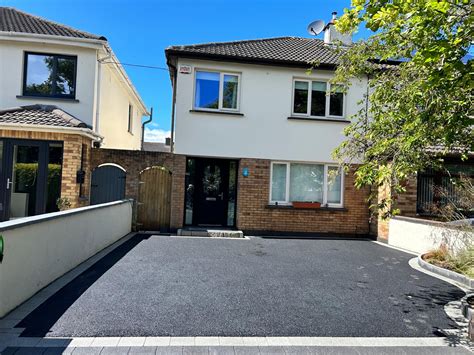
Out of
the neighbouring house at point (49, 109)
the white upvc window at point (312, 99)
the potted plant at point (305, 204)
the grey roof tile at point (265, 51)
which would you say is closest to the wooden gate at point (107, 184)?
the neighbouring house at point (49, 109)

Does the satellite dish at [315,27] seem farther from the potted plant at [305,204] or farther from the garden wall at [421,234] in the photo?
the garden wall at [421,234]

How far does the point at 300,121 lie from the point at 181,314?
27.9 ft

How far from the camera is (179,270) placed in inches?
261

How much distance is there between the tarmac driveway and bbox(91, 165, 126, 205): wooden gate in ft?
12.0

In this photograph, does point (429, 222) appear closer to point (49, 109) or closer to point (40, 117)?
point (40, 117)

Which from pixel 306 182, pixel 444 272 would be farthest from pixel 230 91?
pixel 444 272

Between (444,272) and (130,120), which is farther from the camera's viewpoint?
(130,120)

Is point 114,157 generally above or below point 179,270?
above

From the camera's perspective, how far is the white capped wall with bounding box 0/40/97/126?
11.8 m

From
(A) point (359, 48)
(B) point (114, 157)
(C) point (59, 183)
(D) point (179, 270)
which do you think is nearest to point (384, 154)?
(A) point (359, 48)

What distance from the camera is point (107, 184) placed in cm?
1188

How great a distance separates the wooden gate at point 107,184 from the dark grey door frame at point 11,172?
142 cm

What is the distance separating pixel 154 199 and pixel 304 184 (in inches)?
190

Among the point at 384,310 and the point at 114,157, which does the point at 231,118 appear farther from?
the point at 384,310
